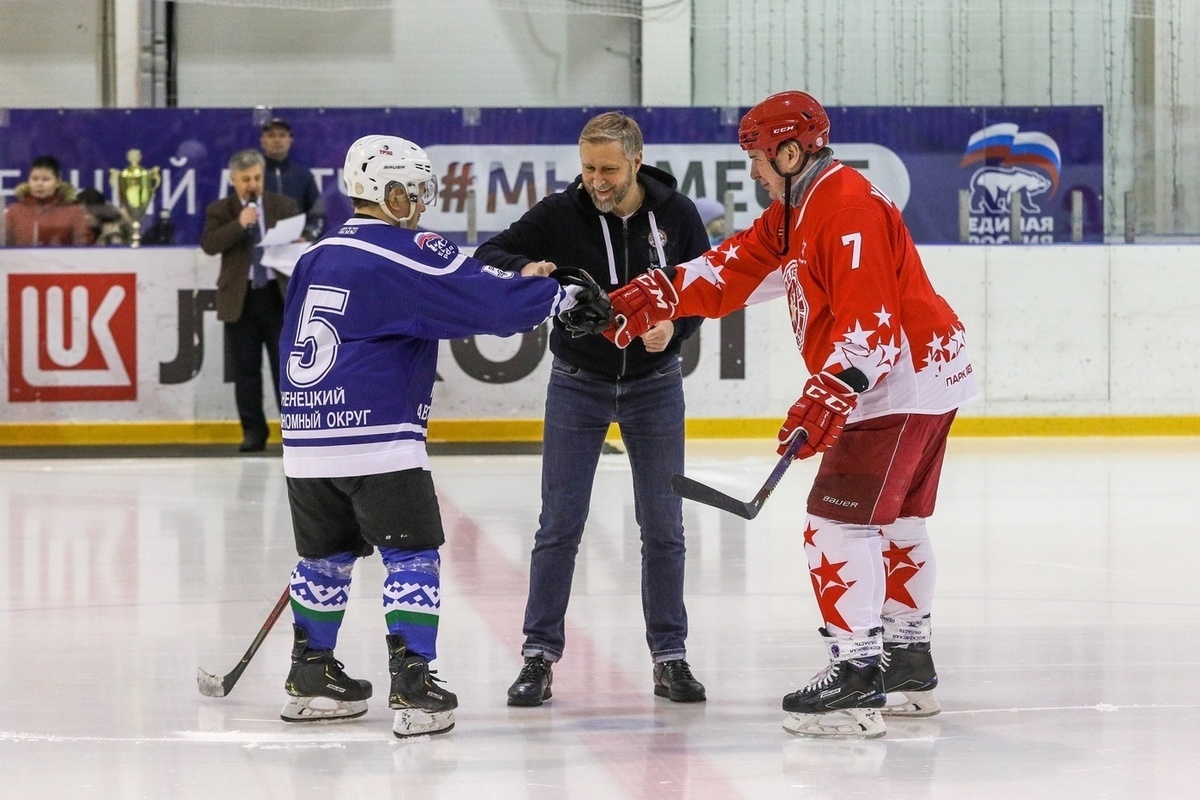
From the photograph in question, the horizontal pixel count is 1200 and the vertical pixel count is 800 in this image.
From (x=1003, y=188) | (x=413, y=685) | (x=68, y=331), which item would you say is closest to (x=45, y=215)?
(x=68, y=331)

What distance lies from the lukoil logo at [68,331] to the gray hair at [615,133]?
6.71m

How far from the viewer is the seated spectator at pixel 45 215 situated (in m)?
10.2

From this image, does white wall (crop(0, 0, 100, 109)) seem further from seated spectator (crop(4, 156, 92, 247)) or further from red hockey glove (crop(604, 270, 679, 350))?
red hockey glove (crop(604, 270, 679, 350))

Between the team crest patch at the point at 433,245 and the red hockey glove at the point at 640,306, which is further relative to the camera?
the red hockey glove at the point at 640,306

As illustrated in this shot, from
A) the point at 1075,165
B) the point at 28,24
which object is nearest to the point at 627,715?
the point at 1075,165

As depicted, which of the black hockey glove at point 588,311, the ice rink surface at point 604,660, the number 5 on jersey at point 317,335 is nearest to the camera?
the ice rink surface at point 604,660

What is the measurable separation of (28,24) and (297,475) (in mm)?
10320

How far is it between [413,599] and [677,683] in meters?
0.71

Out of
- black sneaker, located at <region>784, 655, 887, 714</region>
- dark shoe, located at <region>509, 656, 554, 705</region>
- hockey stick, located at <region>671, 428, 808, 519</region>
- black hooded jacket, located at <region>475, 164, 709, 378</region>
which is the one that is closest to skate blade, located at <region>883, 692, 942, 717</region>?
black sneaker, located at <region>784, 655, 887, 714</region>

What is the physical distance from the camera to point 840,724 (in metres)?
3.66

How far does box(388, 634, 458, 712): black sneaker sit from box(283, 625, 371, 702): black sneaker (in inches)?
7.2

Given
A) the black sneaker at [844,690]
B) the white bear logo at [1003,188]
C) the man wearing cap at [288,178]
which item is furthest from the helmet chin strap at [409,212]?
the white bear logo at [1003,188]

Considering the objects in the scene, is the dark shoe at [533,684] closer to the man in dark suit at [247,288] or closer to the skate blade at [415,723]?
the skate blade at [415,723]

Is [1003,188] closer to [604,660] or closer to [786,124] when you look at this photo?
[604,660]
